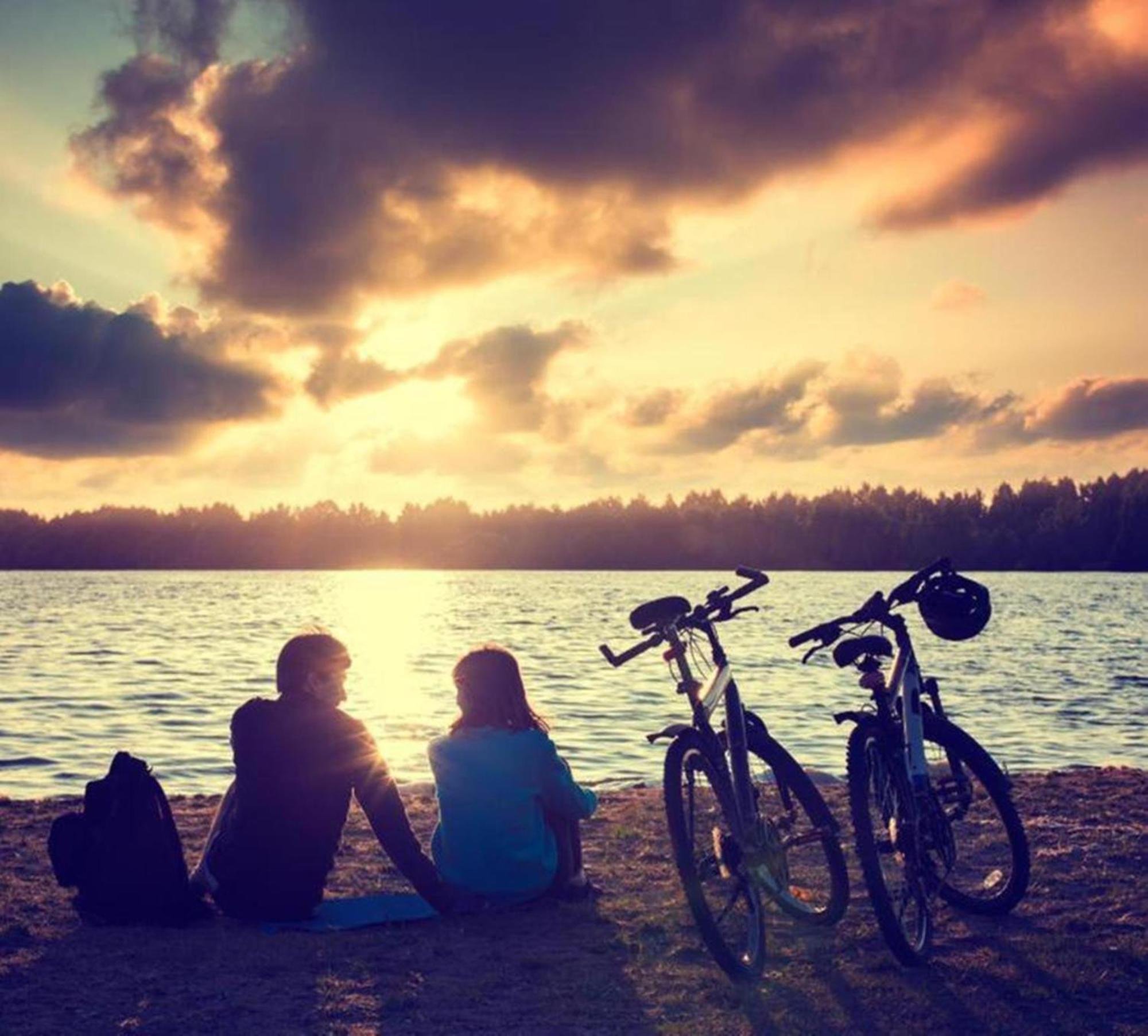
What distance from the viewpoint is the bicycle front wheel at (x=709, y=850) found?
5.87 metres

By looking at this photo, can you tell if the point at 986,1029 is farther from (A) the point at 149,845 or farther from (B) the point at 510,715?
(A) the point at 149,845

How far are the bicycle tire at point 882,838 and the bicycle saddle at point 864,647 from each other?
0.35 metres

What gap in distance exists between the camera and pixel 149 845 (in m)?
6.85

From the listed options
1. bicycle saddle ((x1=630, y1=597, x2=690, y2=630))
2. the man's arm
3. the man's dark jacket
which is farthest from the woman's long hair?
bicycle saddle ((x1=630, y1=597, x2=690, y2=630))

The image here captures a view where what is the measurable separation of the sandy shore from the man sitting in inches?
11.6

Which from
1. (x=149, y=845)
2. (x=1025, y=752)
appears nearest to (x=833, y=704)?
(x=1025, y=752)

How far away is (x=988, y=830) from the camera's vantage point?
6707 mm

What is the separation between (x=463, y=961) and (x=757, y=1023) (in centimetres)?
157

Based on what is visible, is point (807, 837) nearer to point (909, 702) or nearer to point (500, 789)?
point (909, 702)

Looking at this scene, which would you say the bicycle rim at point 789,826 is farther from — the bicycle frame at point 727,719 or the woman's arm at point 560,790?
the woman's arm at point 560,790

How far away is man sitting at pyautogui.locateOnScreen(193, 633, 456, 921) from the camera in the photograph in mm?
6637

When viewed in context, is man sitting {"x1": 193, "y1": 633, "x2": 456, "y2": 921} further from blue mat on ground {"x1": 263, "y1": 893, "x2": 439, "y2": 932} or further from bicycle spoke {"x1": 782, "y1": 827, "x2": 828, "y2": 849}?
bicycle spoke {"x1": 782, "y1": 827, "x2": 828, "y2": 849}

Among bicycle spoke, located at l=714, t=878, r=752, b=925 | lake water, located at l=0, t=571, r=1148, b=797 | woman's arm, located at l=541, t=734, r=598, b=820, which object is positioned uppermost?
woman's arm, located at l=541, t=734, r=598, b=820

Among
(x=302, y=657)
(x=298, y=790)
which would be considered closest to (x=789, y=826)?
(x=298, y=790)
